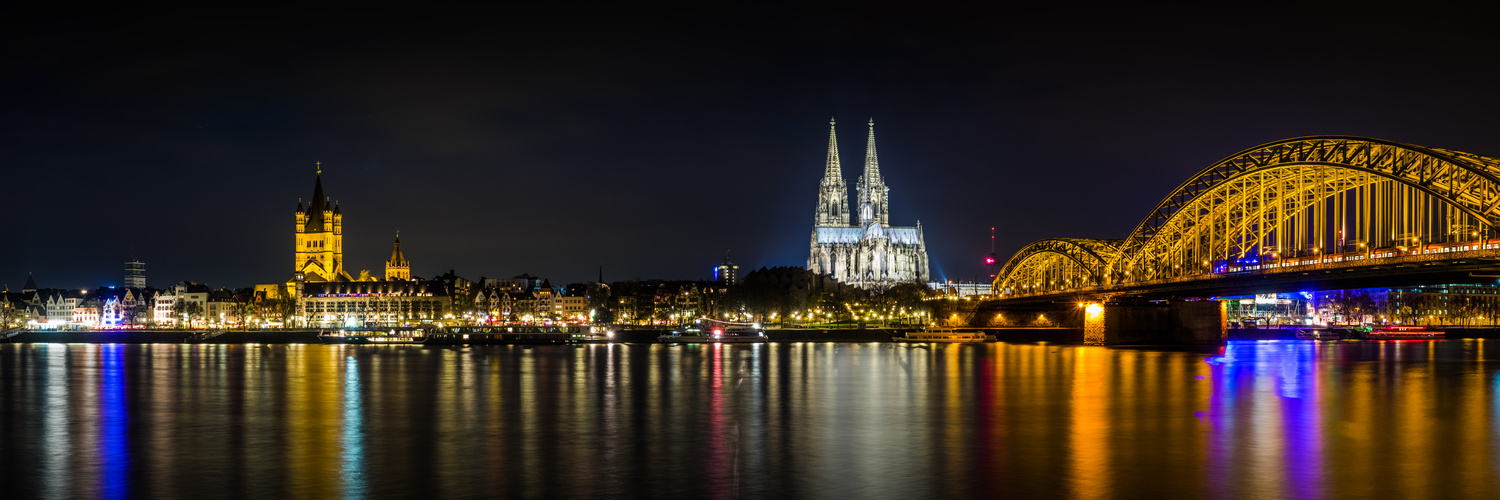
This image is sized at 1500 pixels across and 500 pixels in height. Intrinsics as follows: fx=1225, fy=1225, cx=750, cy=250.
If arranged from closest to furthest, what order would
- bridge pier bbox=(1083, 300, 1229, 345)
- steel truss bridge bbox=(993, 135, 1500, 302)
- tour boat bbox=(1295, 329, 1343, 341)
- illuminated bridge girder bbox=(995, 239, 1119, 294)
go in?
steel truss bridge bbox=(993, 135, 1500, 302) < bridge pier bbox=(1083, 300, 1229, 345) < illuminated bridge girder bbox=(995, 239, 1119, 294) < tour boat bbox=(1295, 329, 1343, 341)

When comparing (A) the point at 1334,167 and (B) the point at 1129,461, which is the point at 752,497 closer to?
(B) the point at 1129,461

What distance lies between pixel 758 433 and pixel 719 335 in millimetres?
87028

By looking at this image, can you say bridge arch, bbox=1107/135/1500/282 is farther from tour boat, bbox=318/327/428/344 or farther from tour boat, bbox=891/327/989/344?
tour boat, bbox=318/327/428/344

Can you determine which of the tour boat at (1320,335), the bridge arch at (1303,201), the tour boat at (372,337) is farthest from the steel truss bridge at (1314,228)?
the tour boat at (372,337)

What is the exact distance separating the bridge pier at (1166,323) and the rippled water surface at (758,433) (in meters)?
31.8

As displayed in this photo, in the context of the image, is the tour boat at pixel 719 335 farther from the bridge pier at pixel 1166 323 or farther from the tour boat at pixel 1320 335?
the tour boat at pixel 1320 335

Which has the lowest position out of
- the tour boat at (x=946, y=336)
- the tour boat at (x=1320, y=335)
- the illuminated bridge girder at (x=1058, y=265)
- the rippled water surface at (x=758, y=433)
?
the tour boat at (x=1320, y=335)

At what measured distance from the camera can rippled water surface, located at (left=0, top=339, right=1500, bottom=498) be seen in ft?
84.8

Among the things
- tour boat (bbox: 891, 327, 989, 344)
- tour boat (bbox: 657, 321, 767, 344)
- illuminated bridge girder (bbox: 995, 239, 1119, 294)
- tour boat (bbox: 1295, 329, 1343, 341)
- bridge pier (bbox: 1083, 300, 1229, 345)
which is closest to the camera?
bridge pier (bbox: 1083, 300, 1229, 345)

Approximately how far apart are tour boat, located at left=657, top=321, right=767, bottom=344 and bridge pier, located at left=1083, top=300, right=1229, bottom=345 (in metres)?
35.9

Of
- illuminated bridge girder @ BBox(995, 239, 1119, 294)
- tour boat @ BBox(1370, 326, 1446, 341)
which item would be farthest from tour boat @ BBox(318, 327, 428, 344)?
tour boat @ BBox(1370, 326, 1446, 341)

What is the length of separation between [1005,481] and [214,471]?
1780cm

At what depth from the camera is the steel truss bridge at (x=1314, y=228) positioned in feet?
194

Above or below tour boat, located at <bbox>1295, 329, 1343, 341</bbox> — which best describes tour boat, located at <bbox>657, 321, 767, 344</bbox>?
above
